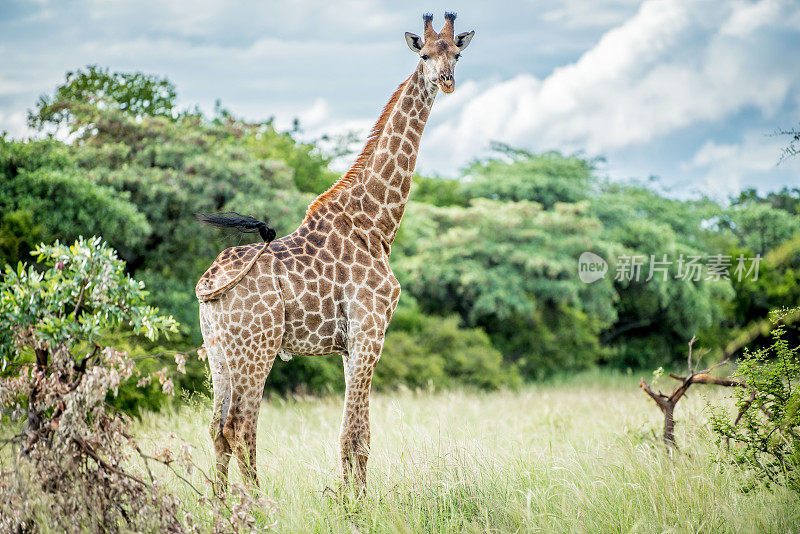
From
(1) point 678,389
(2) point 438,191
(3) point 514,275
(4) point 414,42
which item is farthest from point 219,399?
(2) point 438,191

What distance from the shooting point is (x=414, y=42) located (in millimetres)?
4844

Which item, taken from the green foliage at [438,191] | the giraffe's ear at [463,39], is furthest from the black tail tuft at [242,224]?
the green foliage at [438,191]

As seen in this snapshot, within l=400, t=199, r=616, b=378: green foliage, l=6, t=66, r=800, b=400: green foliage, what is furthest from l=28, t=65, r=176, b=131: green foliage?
l=400, t=199, r=616, b=378: green foliage

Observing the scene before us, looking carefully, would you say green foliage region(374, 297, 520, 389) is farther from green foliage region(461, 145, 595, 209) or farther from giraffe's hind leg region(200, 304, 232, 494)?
giraffe's hind leg region(200, 304, 232, 494)

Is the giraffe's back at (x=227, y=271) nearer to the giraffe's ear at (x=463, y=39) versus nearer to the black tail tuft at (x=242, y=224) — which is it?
the black tail tuft at (x=242, y=224)

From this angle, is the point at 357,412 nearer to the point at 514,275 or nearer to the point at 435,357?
the point at 435,357

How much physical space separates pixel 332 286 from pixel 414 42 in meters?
1.81

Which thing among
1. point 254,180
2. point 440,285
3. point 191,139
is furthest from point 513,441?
point 440,285

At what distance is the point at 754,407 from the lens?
495 cm

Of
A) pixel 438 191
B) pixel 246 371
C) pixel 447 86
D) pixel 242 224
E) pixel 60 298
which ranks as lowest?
pixel 246 371

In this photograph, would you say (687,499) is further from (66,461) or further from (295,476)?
(66,461)

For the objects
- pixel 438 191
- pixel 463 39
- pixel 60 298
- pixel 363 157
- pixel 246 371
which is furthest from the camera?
pixel 438 191

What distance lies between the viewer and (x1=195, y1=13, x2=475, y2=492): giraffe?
444cm

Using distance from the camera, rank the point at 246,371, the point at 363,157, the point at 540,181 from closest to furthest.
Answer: the point at 246,371, the point at 363,157, the point at 540,181
